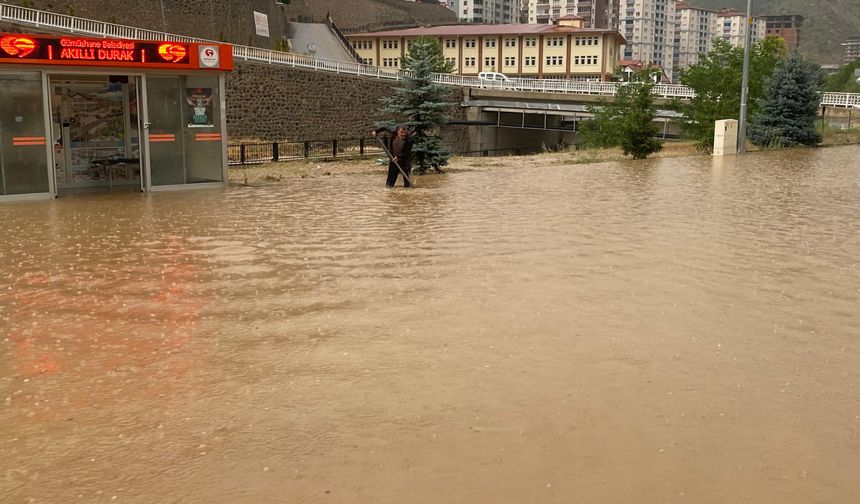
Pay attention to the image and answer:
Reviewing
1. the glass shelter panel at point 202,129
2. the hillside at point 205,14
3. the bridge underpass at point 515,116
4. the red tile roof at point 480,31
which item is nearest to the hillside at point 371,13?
the hillside at point 205,14

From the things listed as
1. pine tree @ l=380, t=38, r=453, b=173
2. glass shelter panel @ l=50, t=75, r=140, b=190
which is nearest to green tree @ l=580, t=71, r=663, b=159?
pine tree @ l=380, t=38, r=453, b=173

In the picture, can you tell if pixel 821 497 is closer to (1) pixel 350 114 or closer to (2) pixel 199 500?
(2) pixel 199 500

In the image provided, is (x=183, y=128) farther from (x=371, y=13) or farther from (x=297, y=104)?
(x=371, y=13)

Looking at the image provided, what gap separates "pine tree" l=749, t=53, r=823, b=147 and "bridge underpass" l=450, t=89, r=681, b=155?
1993 centimetres

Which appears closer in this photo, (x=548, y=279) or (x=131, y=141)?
(x=548, y=279)

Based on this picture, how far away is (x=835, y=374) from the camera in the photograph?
6.13 meters

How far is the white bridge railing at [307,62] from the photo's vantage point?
42.9m

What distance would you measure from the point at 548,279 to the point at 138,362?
4512 mm

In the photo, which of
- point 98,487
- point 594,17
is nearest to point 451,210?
point 98,487

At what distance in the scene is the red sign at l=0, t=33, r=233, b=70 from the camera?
658 inches

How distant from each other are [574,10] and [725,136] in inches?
6427

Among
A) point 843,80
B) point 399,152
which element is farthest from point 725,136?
point 843,80

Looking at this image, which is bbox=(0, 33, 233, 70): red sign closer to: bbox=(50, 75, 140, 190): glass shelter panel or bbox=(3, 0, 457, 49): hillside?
bbox=(50, 75, 140, 190): glass shelter panel

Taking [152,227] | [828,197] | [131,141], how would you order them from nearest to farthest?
[152,227]
[828,197]
[131,141]
